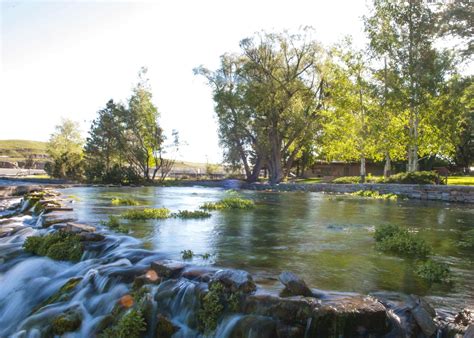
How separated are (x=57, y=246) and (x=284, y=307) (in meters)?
7.24

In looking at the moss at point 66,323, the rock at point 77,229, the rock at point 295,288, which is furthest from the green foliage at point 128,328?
the rock at point 77,229

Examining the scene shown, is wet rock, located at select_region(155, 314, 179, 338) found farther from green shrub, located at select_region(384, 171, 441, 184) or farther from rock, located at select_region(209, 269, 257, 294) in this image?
green shrub, located at select_region(384, 171, 441, 184)

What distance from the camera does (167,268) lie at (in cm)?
807

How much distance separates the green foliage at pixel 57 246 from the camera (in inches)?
413

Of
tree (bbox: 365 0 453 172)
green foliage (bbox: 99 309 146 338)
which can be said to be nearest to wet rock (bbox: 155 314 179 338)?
green foliage (bbox: 99 309 146 338)

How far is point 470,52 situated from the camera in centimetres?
1841

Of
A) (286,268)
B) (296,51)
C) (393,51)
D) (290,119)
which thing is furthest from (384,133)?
(286,268)

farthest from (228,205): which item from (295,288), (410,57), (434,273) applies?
(410,57)

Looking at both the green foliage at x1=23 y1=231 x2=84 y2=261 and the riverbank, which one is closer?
the riverbank

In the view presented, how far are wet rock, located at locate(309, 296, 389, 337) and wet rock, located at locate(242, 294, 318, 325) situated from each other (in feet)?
0.52

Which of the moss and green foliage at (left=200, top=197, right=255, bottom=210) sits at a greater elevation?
green foliage at (left=200, top=197, right=255, bottom=210)

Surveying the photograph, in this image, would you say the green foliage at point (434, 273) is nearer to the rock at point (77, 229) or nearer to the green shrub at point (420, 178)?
the rock at point (77, 229)

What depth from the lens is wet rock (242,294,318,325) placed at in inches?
234

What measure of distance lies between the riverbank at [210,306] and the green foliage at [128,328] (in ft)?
0.23
